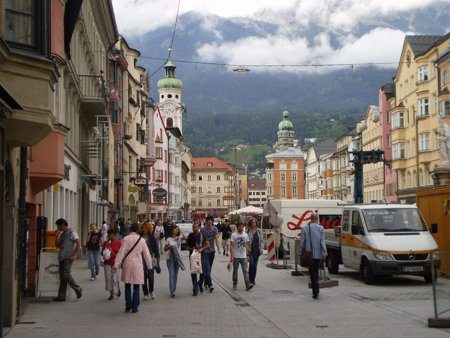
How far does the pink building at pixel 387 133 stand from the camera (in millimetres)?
74688

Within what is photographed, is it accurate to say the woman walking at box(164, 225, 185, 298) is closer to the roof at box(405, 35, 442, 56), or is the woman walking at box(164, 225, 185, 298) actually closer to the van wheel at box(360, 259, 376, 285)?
the van wheel at box(360, 259, 376, 285)

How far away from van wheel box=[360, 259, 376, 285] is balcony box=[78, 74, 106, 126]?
15279mm

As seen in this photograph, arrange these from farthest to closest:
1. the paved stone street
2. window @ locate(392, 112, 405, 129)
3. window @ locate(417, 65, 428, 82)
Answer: window @ locate(392, 112, 405, 129), window @ locate(417, 65, 428, 82), the paved stone street

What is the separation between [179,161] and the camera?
385 feet

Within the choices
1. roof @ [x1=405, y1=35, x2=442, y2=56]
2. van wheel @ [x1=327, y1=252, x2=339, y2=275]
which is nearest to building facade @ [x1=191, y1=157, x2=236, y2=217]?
roof @ [x1=405, y1=35, x2=442, y2=56]

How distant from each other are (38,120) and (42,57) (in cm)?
93

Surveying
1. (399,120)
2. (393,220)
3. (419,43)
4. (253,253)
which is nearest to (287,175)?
(399,120)

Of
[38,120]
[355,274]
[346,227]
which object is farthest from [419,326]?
[355,274]

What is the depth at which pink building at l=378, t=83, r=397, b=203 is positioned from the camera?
74688mm

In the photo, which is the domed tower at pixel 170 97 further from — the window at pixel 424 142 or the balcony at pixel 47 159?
the balcony at pixel 47 159

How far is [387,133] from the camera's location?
76.6 meters

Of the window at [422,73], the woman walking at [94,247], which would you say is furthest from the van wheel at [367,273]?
the window at [422,73]

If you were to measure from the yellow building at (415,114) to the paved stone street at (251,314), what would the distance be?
39111 mm

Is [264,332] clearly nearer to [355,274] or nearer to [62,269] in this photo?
[62,269]
